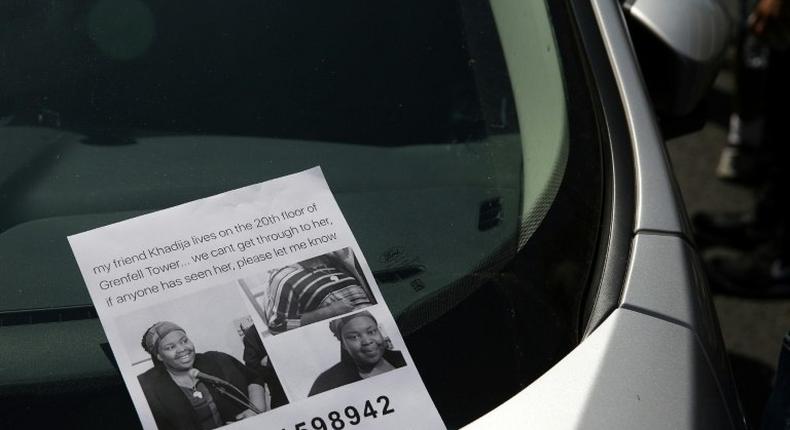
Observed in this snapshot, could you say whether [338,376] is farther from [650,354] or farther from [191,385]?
[650,354]

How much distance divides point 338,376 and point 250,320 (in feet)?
0.43

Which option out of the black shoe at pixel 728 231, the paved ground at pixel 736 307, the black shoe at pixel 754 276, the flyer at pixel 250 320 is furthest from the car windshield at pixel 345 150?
the black shoe at pixel 728 231

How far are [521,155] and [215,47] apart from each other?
0.49 meters

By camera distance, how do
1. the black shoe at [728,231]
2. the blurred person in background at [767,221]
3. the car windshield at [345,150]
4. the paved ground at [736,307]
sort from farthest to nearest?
the black shoe at [728,231], the blurred person in background at [767,221], the paved ground at [736,307], the car windshield at [345,150]

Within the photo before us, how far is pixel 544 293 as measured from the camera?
1.36 m

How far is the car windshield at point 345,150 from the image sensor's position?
4.25 ft

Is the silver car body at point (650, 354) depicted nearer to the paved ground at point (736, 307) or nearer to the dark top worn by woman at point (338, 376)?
the dark top worn by woman at point (338, 376)

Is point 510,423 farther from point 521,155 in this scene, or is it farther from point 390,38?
point 390,38

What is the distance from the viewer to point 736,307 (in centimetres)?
293

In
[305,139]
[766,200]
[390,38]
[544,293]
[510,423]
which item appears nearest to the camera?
[510,423]

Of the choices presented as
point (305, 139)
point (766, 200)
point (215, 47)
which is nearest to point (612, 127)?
point (305, 139)

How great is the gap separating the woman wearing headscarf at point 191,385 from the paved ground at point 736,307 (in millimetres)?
1622

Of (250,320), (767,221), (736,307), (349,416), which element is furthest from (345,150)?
(767,221)

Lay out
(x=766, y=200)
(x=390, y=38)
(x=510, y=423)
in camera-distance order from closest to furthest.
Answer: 1. (x=510, y=423)
2. (x=390, y=38)
3. (x=766, y=200)
